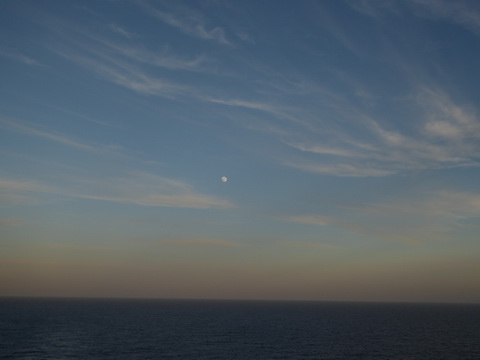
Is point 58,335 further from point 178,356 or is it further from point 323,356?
point 323,356

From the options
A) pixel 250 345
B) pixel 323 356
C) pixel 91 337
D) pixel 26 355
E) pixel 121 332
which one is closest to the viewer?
pixel 26 355

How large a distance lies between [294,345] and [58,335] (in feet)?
227

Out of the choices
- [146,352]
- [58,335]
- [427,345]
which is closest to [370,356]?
[427,345]

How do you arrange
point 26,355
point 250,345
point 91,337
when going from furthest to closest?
1. point 91,337
2. point 250,345
3. point 26,355

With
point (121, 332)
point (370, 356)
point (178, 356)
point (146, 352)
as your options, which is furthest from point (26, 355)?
point (370, 356)

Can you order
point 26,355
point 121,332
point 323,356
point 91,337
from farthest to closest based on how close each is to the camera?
point 121,332 < point 91,337 < point 323,356 < point 26,355

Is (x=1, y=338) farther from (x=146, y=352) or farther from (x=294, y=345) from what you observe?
(x=294, y=345)

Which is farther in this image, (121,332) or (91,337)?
(121,332)

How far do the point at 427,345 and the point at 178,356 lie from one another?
70.0 meters

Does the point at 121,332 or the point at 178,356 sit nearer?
the point at 178,356

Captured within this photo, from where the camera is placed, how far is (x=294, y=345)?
10038 cm

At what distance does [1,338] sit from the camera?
102 meters

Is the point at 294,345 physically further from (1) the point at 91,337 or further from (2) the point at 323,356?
(1) the point at 91,337

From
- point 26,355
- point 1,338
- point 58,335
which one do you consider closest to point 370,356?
point 26,355
